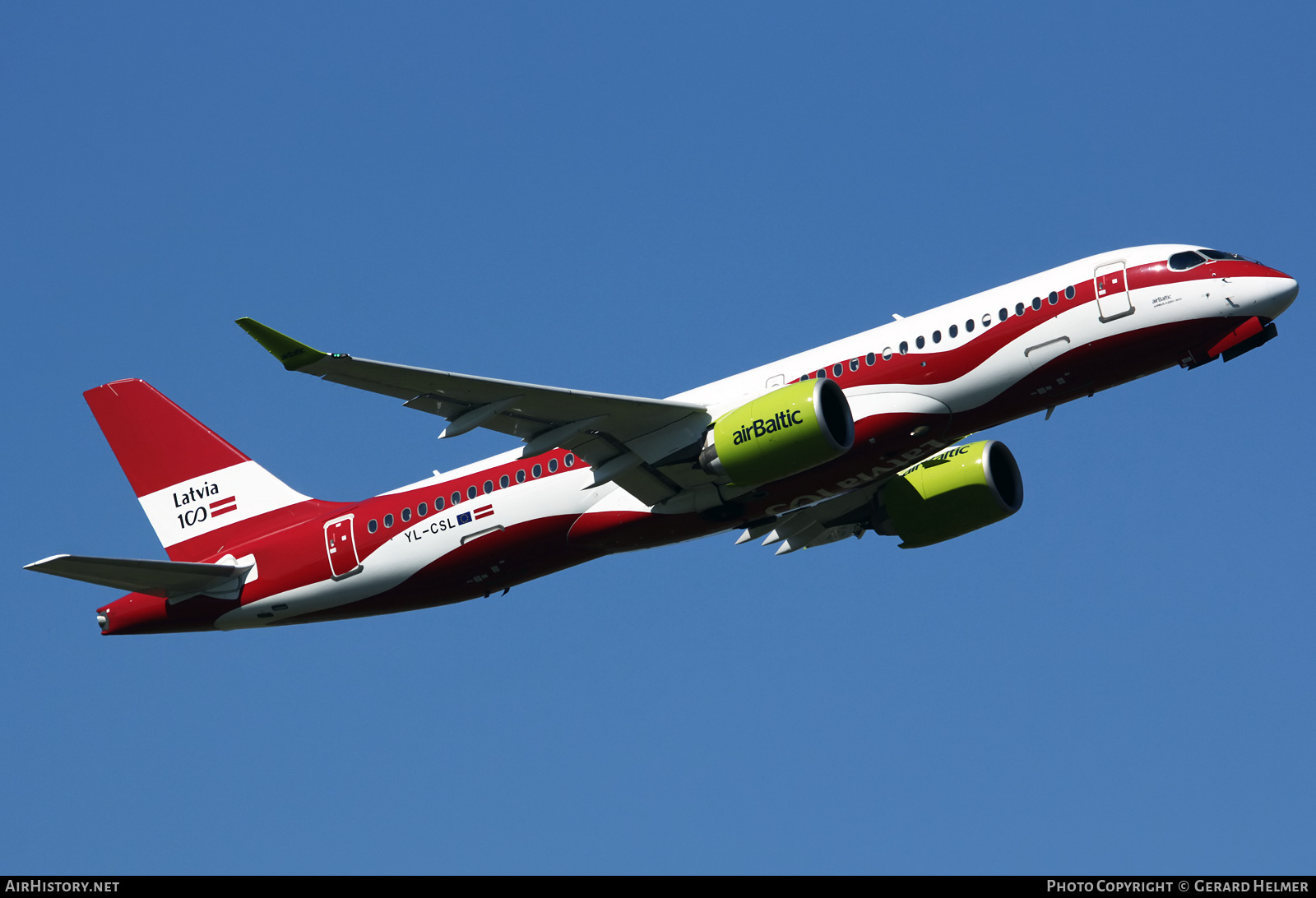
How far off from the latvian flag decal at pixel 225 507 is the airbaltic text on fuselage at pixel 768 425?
15181 millimetres

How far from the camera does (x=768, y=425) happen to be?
106ft

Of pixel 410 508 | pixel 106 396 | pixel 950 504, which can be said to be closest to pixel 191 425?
pixel 106 396

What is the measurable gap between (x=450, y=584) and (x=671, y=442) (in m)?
7.10

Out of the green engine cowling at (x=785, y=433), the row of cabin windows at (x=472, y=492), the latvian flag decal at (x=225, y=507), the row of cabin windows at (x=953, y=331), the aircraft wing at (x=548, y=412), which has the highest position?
the latvian flag decal at (x=225, y=507)

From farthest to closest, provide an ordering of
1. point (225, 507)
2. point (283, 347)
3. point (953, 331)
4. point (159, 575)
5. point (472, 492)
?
point (225, 507) < point (159, 575) < point (472, 492) < point (953, 331) < point (283, 347)

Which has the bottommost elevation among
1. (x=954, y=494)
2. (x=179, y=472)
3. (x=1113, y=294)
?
(x=954, y=494)

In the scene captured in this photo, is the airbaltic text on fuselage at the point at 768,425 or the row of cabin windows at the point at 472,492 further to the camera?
the row of cabin windows at the point at 472,492

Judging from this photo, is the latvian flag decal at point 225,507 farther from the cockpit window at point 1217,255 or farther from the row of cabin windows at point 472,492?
the cockpit window at point 1217,255

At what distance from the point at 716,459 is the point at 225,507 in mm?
14851

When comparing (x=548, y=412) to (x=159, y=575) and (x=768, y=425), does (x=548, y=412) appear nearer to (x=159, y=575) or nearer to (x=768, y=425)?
(x=768, y=425)

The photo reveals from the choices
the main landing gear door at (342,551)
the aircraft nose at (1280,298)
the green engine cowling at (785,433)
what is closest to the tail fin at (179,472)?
the main landing gear door at (342,551)

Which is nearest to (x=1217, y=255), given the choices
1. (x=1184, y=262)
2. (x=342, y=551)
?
(x=1184, y=262)

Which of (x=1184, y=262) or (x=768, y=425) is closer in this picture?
(x=768, y=425)

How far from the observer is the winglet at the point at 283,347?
27953 mm
